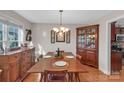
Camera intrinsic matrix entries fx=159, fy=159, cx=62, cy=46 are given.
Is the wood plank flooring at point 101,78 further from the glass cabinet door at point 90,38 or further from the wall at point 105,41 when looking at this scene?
the glass cabinet door at point 90,38

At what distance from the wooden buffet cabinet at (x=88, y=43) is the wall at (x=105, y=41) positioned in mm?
411

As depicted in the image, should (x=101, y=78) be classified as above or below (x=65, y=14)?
below

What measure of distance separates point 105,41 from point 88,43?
5.70 feet

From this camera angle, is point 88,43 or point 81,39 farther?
point 81,39

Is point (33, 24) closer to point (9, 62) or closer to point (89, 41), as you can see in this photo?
point (89, 41)

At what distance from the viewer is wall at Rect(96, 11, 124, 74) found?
509 cm

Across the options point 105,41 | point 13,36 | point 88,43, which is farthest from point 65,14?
point 88,43

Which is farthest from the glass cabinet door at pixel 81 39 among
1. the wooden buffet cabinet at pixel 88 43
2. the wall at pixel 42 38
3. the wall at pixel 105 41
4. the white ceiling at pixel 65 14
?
the white ceiling at pixel 65 14

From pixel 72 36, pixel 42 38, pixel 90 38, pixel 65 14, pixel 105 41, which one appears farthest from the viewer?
pixel 72 36

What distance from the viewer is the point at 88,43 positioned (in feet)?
23.5

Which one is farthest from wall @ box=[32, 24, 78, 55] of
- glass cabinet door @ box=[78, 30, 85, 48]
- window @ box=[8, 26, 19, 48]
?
window @ box=[8, 26, 19, 48]

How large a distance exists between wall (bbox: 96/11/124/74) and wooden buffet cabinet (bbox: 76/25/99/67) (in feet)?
1.35

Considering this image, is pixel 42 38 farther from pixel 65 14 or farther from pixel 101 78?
pixel 101 78
